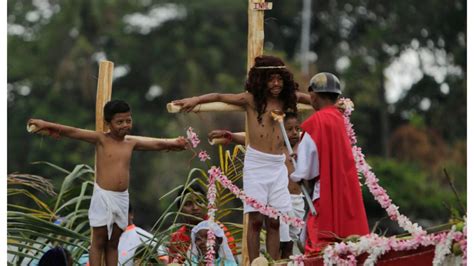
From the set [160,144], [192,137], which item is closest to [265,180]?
[192,137]

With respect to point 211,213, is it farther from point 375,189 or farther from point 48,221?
point 48,221

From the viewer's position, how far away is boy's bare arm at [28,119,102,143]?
1002 centimetres

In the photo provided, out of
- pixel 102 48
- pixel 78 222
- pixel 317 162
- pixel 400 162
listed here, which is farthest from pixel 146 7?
pixel 317 162

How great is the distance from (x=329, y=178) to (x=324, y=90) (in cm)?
59

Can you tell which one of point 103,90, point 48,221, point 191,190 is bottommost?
point 48,221

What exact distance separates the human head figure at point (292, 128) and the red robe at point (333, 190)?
132 centimetres

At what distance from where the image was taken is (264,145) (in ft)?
33.3

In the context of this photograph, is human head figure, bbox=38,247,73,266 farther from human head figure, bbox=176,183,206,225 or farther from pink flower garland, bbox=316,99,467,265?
pink flower garland, bbox=316,99,467,265

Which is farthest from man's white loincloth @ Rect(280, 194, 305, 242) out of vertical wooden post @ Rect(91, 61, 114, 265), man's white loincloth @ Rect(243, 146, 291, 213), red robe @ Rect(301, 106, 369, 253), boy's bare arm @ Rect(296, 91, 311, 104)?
vertical wooden post @ Rect(91, 61, 114, 265)

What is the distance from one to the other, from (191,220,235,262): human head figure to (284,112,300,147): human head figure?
34.1 inches

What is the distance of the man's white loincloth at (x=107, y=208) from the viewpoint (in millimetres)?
10273

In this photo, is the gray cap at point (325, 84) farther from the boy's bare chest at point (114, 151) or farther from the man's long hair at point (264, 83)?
the boy's bare chest at point (114, 151)

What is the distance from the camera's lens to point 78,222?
477 inches

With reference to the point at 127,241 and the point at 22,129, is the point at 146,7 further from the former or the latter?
the point at 127,241
